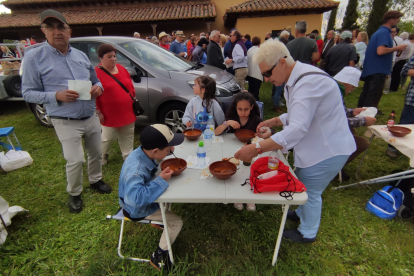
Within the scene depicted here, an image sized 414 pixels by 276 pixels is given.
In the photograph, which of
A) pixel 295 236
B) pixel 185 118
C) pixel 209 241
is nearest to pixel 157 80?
pixel 185 118

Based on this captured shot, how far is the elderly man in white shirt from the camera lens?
5.18 ft

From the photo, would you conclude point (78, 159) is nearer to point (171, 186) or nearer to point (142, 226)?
point (142, 226)

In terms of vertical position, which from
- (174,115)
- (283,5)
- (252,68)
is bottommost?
(174,115)

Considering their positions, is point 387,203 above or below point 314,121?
below

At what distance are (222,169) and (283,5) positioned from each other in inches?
522

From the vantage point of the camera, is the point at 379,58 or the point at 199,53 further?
the point at 199,53

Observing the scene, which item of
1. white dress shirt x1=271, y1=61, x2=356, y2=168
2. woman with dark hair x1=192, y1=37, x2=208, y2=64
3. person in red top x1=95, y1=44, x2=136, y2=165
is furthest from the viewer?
woman with dark hair x1=192, y1=37, x2=208, y2=64

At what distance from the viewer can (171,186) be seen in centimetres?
173

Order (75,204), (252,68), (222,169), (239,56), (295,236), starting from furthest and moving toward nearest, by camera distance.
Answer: (252,68) → (239,56) → (75,204) → (295,236) → (222,169)

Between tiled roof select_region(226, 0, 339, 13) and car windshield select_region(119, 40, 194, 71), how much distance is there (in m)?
9.47

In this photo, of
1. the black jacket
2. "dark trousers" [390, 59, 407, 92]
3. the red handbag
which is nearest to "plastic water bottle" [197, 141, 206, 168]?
the red handbag

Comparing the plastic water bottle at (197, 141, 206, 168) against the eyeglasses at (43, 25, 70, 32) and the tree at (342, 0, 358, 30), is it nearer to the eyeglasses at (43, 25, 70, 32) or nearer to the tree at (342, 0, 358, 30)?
the eyeglasses at (43, 25, 70, 32)

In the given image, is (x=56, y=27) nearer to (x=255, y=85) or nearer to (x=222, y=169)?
(x=222, y=169)

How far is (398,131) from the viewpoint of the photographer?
2.58 meters
